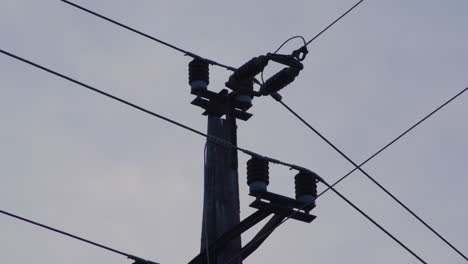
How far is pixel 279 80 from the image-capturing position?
14.4 metres

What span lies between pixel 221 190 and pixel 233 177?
0.88ft

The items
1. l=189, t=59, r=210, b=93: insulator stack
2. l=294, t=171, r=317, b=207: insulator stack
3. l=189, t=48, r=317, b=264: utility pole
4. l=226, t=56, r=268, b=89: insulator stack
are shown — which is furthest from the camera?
l=189, t=59, r=210, b=93: insulator stack

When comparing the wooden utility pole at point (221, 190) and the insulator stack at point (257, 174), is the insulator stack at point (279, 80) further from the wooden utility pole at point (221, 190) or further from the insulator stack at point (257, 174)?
the insulator stack at point (257, 174)

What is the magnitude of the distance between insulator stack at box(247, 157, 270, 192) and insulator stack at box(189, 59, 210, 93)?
1.24 meters

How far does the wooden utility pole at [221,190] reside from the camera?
13.7 m

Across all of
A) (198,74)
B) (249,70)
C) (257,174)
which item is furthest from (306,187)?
(198,74)

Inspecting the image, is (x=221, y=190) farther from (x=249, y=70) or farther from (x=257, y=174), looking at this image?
(x=249, y=70)

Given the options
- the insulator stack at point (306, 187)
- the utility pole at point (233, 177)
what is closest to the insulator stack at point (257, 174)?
the utility pole at point (233, 177)

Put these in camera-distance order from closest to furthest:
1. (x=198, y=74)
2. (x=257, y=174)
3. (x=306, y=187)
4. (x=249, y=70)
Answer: (x=257, y=174)
(x=306, y=187)
(x=249, y=70)
(x=198, y=74)

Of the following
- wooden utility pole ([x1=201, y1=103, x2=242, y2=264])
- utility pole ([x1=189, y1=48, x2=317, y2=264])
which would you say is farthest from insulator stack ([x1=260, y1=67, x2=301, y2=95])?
wooden utility pole ([x1=201, y1=103, x2=242, y2=264])

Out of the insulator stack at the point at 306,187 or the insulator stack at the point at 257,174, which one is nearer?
the insulator stack at the point at 257,174

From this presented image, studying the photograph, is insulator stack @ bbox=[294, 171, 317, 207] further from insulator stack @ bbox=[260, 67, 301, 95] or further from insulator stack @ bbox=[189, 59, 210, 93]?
insulator stack @ bbox=[189, 59, 210, 93]

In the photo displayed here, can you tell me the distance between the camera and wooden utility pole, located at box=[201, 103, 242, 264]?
1366 cm

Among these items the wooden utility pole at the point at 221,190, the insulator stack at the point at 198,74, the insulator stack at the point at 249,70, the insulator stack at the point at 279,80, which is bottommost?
the wooden utility pole at the point at 221,190
